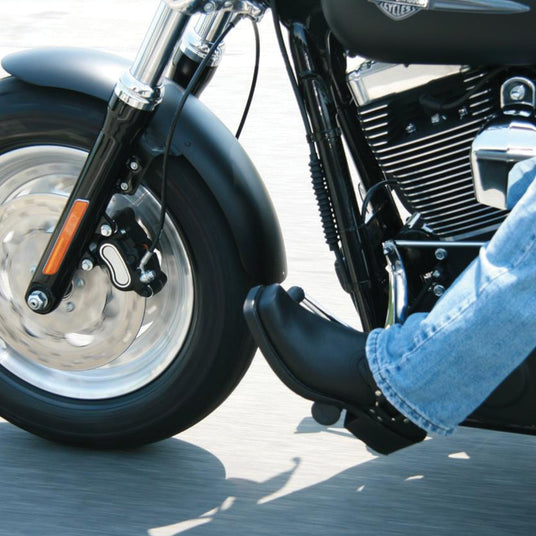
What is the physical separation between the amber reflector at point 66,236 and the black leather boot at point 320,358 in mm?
430

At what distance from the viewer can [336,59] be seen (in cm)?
222

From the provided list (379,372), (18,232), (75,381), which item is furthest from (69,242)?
(379,372)

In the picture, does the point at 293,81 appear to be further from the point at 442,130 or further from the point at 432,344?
the point at 432,344

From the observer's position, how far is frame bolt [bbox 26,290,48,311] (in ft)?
8.21

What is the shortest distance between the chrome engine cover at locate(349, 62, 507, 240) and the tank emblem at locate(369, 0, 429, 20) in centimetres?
11

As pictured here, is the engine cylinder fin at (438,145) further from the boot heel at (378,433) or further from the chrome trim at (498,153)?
the boot heel at (378,433)

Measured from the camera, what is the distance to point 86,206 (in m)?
2.42

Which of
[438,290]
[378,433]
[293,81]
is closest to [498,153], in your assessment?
[438,290]

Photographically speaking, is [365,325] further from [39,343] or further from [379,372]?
[39,343]

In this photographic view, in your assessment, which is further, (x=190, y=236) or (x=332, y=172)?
(x=190, y=236)

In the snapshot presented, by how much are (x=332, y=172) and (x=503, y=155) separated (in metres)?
0.39

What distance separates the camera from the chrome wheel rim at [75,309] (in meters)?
2.53

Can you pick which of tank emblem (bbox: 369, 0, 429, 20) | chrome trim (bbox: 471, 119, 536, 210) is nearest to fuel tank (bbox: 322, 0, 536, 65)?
tank emblem (bbox: 369, 0, 429, 20)

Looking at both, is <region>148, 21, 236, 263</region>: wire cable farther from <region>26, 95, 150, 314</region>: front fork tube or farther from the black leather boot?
the black leather boot
